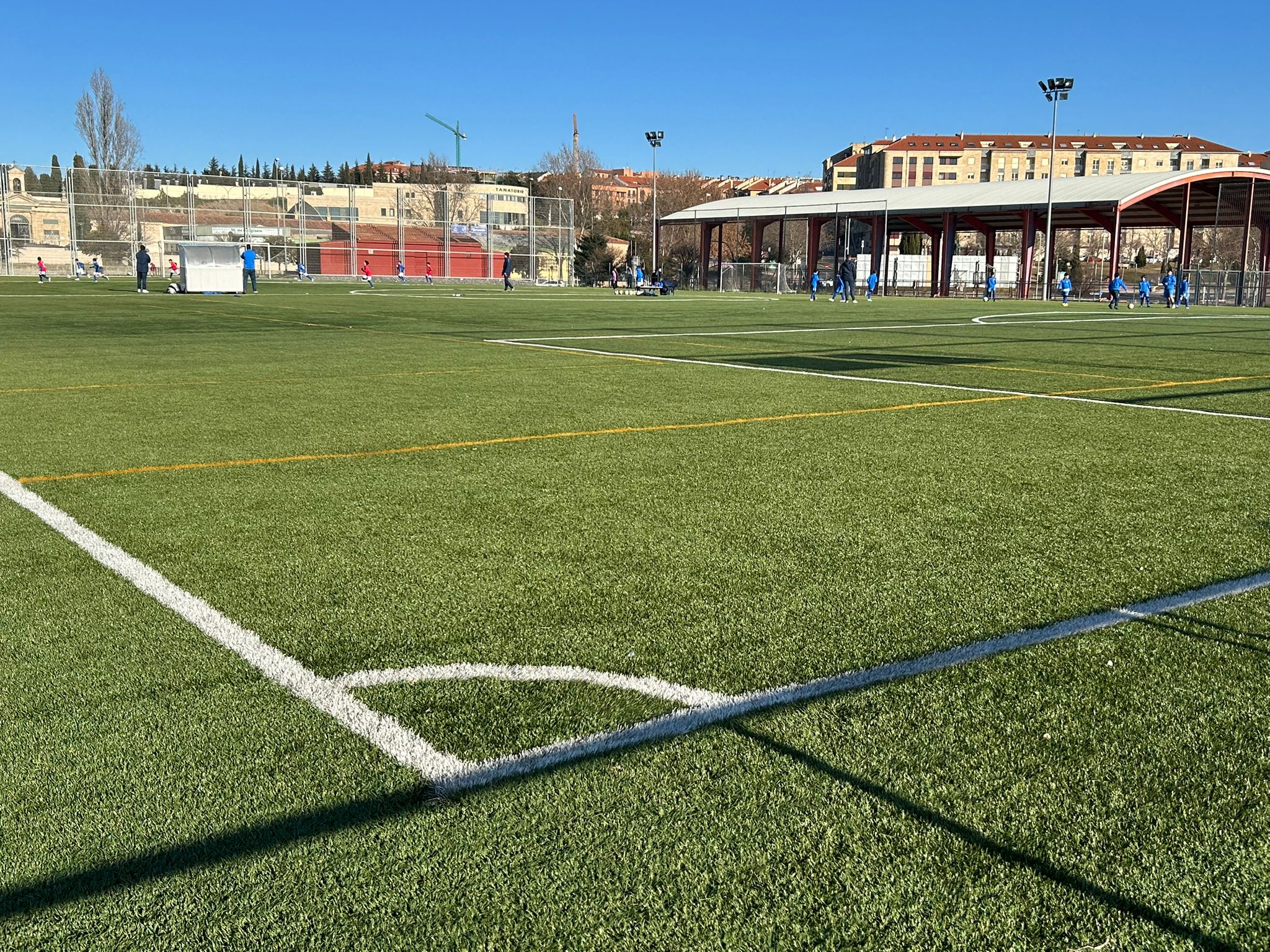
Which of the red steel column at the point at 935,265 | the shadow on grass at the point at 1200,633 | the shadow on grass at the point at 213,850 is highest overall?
the red steel column at the point at 935,265

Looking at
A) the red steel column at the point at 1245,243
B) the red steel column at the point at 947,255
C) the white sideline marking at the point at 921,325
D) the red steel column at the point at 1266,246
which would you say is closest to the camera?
the white sideline marking at the point at 921,325

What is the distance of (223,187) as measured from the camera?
194 feet

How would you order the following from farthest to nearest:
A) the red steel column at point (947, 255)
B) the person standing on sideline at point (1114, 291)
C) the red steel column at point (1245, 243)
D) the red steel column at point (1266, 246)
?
1. the red steel column at point (947, 255)
2. the red steel column at point (1266, 246)
3. the red steel column at point (1245, 243)
4. the person standing on sideline at point (1114, 291)

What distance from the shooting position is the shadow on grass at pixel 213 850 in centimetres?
244

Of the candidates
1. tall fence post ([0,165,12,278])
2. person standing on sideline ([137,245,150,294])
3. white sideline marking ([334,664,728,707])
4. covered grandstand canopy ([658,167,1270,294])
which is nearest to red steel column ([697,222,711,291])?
covered grandstand canopy ([658,167,1270,294])

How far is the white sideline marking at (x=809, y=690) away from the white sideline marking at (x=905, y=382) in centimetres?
A: 648

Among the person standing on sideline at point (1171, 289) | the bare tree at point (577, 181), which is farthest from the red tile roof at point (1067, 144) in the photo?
the person standing on sideline at point (1171, 289)

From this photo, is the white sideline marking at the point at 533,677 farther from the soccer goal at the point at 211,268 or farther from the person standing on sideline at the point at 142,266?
the person standing on sideline at the point at 142,266

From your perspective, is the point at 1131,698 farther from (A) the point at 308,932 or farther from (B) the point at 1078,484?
(B) the point at 1078,484

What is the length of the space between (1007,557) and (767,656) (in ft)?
5.89

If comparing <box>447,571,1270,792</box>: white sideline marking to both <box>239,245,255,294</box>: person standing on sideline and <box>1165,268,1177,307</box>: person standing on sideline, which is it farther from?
<box>1165,268,1177,307</box>: person standing on sideline

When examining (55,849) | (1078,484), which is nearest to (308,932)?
(55,849)

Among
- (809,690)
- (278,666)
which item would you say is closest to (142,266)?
(278,666)

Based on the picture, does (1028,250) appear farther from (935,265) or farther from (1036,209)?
(935,265)
